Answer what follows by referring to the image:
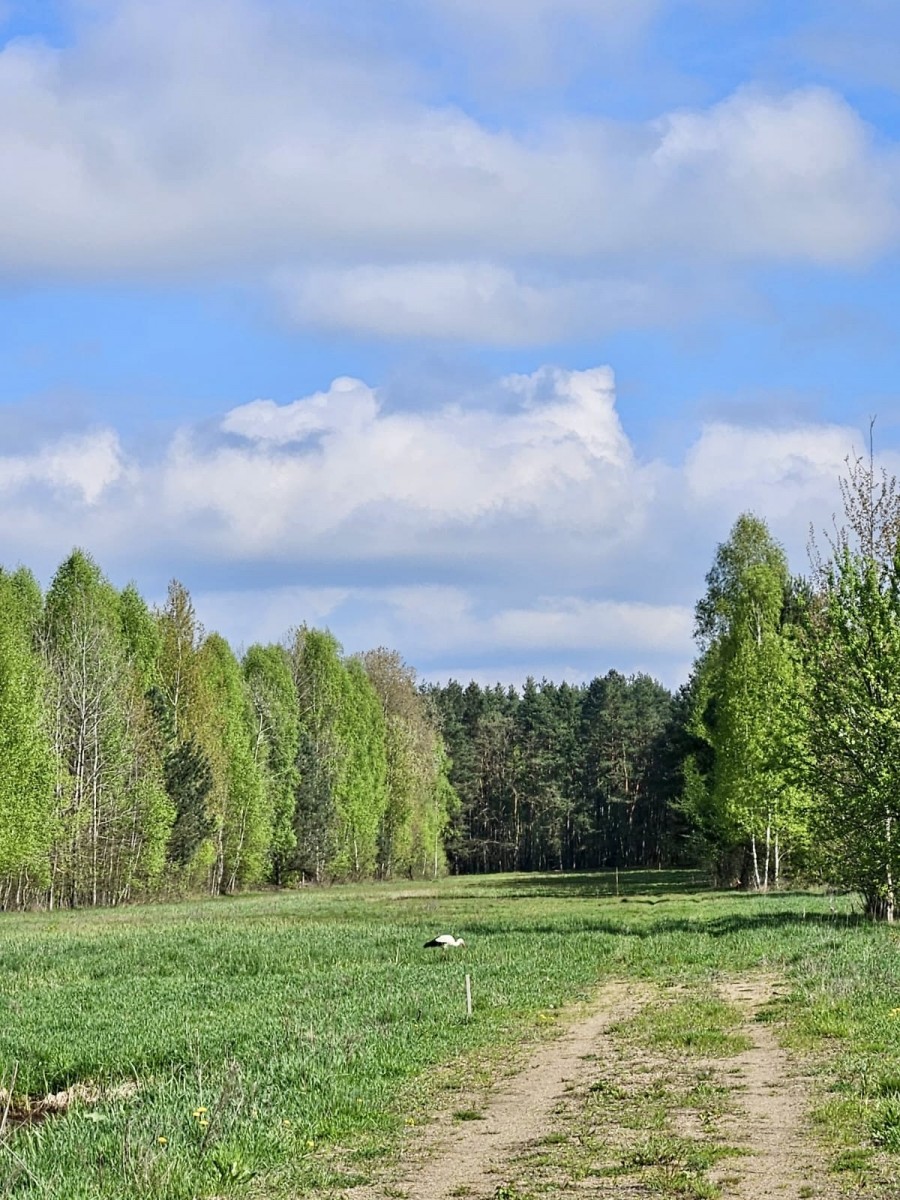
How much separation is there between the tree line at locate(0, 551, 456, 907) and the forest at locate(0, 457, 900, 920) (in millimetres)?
149

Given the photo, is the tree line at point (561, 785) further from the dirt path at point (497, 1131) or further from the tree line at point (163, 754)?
the dirt path at point (497, 1131)

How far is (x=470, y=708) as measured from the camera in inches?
6250

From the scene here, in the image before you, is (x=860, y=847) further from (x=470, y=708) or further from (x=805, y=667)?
(x=470, y=708)

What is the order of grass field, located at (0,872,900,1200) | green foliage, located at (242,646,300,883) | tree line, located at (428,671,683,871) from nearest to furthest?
grass field, located at (0,872,900,1200), green foliage, located at (242,646,300,883), tree line, located at (428,671,683,871)

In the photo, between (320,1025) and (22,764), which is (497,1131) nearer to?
(320,1025)

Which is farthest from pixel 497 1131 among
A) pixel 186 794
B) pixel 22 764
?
pixel 186 794

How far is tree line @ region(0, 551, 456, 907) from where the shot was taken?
5694cm

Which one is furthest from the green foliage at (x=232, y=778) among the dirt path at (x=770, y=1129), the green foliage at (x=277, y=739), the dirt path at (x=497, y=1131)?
the dirt path at (x=770, y=1129)

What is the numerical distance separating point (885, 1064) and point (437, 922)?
3035 centimetres

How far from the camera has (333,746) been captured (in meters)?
97.8

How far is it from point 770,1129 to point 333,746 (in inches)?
3398

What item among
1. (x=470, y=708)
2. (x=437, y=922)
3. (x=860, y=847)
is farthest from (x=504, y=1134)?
(x=470, y=708)

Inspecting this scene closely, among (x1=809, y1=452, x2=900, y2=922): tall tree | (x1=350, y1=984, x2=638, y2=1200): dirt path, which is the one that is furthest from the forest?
(x1=350, y1=984, x2=638, y2=1200): dirt path

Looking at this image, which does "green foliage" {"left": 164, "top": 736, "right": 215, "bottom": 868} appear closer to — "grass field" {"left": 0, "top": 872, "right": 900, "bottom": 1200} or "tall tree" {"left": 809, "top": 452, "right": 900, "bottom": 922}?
"grass field" {"left": 0, "top": 872, "right": 900, "bottom": 1200}
